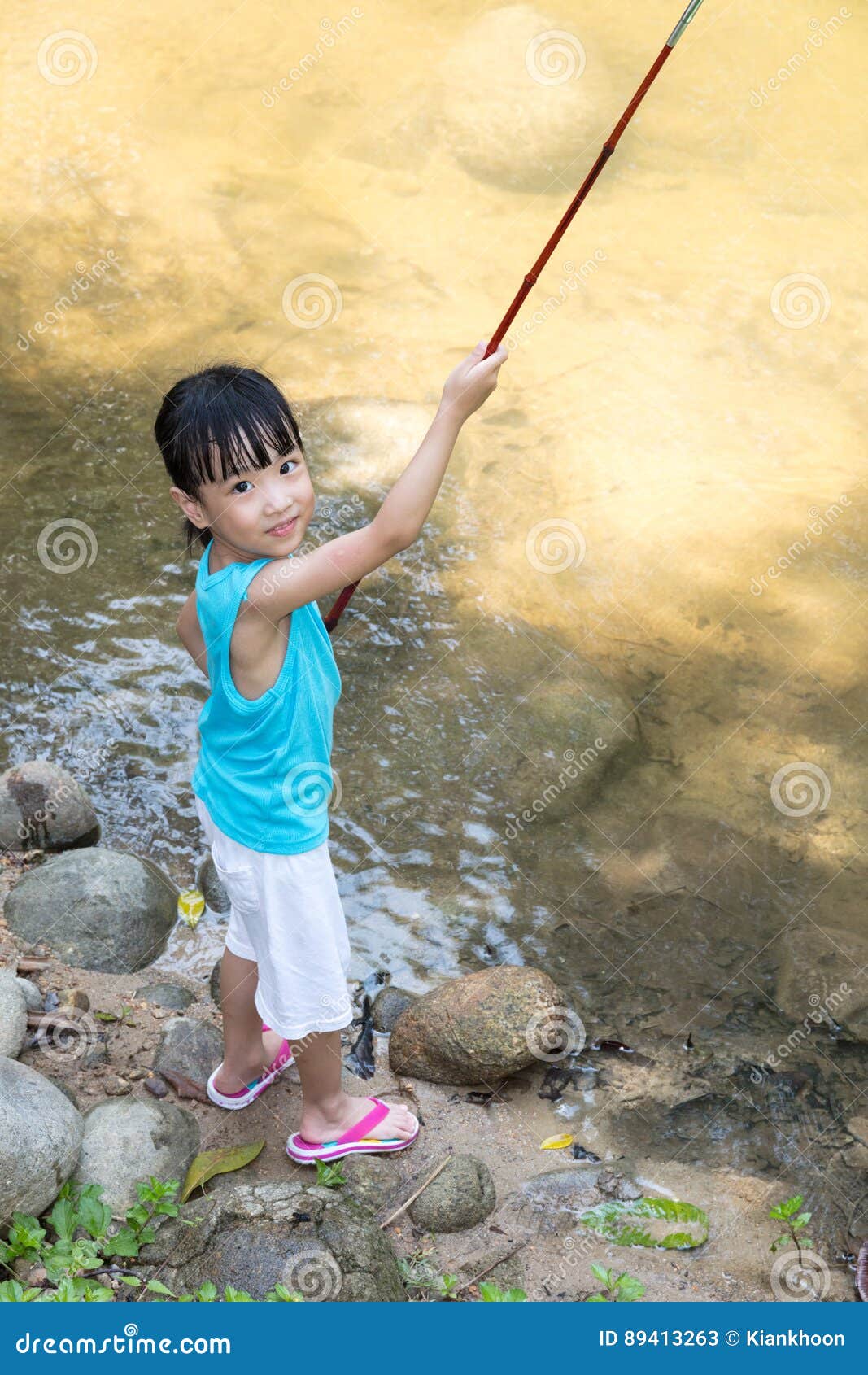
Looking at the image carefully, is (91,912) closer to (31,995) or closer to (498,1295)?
(31,995)

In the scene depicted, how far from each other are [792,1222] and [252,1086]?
1.27 m

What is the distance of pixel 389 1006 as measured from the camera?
134 inches

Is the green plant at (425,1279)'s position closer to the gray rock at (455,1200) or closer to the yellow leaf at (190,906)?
the gray rock at (455,1200)

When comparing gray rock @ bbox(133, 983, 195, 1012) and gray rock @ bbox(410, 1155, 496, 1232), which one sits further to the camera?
gray rock @ bbox(133, 983, 195, 1012)

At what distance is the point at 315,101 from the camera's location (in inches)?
334

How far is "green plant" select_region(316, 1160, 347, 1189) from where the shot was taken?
108 inches

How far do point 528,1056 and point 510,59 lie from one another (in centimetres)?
774

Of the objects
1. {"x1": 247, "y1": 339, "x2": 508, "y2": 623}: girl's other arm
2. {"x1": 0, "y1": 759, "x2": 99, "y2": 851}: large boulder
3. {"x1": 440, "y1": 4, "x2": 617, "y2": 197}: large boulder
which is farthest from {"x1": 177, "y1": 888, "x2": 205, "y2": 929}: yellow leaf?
{"x1": 440, "y1": 4, "x2": 617, "y2": 197}: large boulder

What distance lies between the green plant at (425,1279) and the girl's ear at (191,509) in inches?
60.5

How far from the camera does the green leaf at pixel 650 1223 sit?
8.80 ft

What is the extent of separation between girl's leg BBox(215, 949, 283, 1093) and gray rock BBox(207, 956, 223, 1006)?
13.6 inches

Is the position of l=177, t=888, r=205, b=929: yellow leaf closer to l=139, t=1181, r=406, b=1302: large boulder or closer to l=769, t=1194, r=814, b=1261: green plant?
l=139, t=1181, r=406, b=1302: large boulder

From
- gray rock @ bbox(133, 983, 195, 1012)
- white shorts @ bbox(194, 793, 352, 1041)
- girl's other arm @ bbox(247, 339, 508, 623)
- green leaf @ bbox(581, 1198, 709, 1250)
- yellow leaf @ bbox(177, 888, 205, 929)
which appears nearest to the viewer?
girl's other arm @ bbox(247, 339, 508, 623)

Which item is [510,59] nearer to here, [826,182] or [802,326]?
[826,182]
